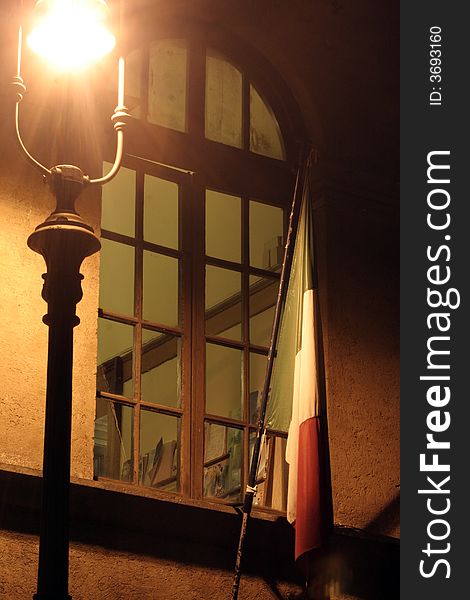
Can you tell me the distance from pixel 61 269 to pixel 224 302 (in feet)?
12.1

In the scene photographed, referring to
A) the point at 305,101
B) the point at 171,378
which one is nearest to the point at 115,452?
the point at 171,378

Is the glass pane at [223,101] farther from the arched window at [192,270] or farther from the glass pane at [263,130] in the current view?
the glass pane at [263,130]

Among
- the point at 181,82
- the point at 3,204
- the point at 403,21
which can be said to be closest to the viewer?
the point at 3,204

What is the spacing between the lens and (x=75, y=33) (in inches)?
263

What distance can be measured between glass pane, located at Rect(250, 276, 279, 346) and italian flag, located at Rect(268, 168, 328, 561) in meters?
0.80

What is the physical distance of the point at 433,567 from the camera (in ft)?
30.3

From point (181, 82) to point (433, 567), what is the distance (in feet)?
12.1

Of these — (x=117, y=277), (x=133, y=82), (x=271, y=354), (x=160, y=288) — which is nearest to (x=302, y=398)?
(x=271, y=354)

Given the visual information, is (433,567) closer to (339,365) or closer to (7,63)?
(339,365)

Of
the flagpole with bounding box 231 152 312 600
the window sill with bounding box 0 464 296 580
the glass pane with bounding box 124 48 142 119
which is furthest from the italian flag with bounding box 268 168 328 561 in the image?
the glass pane with bounding box 124 48 142 119

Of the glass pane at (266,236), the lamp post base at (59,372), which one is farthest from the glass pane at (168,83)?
the lamp post base at (59,372)

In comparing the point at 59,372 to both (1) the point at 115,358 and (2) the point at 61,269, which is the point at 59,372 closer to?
(2) the point at 61,269

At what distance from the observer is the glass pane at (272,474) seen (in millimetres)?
9375

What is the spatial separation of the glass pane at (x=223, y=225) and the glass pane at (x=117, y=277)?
2.05 feet
